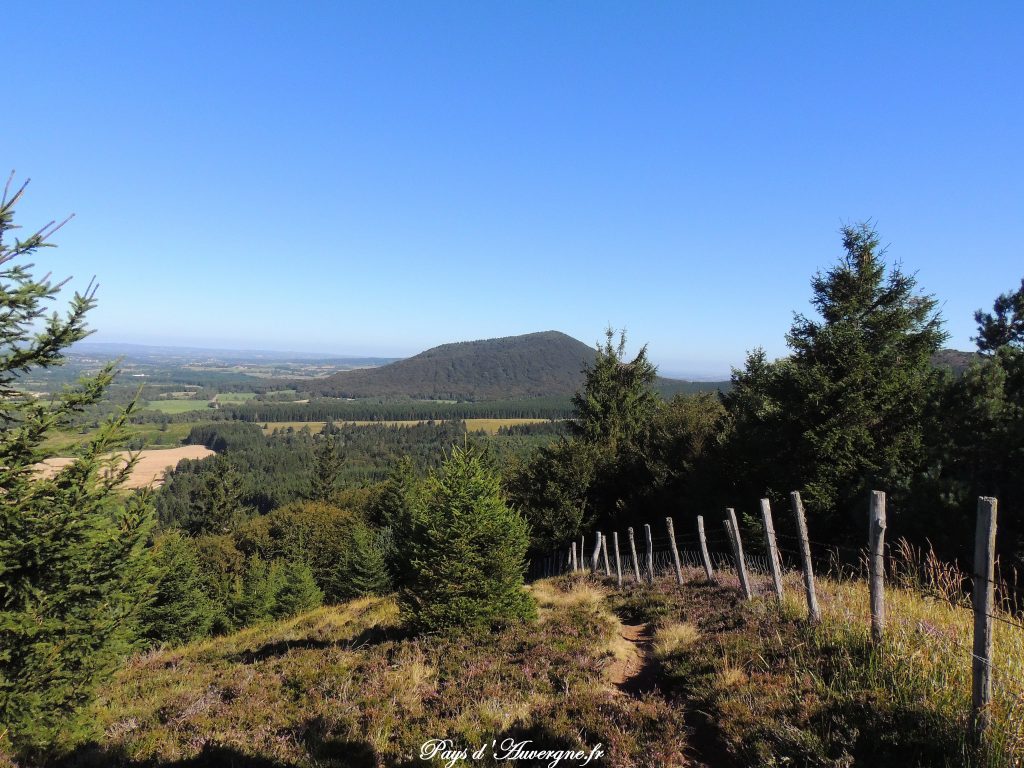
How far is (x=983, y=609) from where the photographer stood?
419 cm

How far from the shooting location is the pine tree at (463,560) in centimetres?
1046

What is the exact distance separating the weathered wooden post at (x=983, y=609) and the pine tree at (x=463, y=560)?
803 centimetres

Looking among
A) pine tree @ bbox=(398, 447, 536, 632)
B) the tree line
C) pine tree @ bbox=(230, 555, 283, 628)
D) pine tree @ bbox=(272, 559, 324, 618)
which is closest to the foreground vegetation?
pine tree @ bbox=(398, 447, 536, 632)

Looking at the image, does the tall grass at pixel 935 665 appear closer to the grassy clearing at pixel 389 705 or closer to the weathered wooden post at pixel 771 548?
the weathered wooden post at pixel 771 548

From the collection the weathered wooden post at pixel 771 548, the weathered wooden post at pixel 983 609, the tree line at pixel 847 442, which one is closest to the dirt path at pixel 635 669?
the weathered wooden post at pixel 771 548

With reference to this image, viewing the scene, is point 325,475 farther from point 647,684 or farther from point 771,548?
point 771,548

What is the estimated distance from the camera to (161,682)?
1034cm

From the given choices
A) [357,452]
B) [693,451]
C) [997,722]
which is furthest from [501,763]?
[357,452]

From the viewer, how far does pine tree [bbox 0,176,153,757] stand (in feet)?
20.5

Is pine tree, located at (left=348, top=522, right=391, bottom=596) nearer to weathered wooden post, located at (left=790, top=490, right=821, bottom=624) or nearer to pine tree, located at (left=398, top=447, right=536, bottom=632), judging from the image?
pine tree, located at (left=398, top=447, right=536, bottom=632)

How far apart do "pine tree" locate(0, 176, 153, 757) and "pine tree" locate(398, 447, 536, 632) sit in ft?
17.0

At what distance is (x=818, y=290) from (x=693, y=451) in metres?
11.0

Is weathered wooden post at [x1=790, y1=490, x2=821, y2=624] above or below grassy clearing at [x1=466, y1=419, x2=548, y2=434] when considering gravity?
above

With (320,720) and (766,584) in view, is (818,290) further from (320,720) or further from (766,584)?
(320,720)
